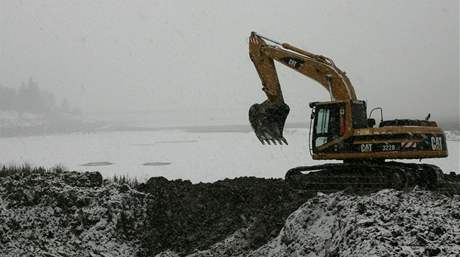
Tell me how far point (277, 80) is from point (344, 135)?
2.44 meters

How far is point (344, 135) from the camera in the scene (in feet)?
35.1

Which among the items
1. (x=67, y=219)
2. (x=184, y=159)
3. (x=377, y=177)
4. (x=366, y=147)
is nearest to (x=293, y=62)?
(x=366, y=147)

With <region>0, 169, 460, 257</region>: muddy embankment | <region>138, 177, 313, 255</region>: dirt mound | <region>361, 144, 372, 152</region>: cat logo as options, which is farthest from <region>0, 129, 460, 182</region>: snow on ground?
<region>361, 144, 372, 152</region>: cat logo

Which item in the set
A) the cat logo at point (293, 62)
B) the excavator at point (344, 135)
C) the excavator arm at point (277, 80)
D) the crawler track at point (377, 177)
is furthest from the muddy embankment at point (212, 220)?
the cat logo at point (293, 62)

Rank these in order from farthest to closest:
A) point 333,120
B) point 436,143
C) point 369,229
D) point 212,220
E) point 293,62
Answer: point 293,62 < point 333,120 < point 212,220 < point 436,143 < point 369,229

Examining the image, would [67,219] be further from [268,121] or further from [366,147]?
[366,147]

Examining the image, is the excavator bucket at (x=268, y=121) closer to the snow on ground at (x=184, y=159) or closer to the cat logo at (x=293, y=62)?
the cat logo at (x=293, y=62)

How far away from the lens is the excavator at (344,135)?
1019 centimetres

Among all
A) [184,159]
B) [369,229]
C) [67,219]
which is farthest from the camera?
[184,159]

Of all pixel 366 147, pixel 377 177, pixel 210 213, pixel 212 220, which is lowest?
pixel 212 220

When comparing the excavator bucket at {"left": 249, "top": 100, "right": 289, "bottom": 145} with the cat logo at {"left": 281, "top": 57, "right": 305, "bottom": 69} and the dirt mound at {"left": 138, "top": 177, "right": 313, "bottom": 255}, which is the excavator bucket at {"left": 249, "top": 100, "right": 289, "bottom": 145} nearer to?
the cat logo at {"left": 281, "top": 57, "right": 305, "bottom": 69}

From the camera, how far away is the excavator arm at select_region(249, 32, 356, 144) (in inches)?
448

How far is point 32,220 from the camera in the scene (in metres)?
10.1

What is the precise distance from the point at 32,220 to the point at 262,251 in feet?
17.7
